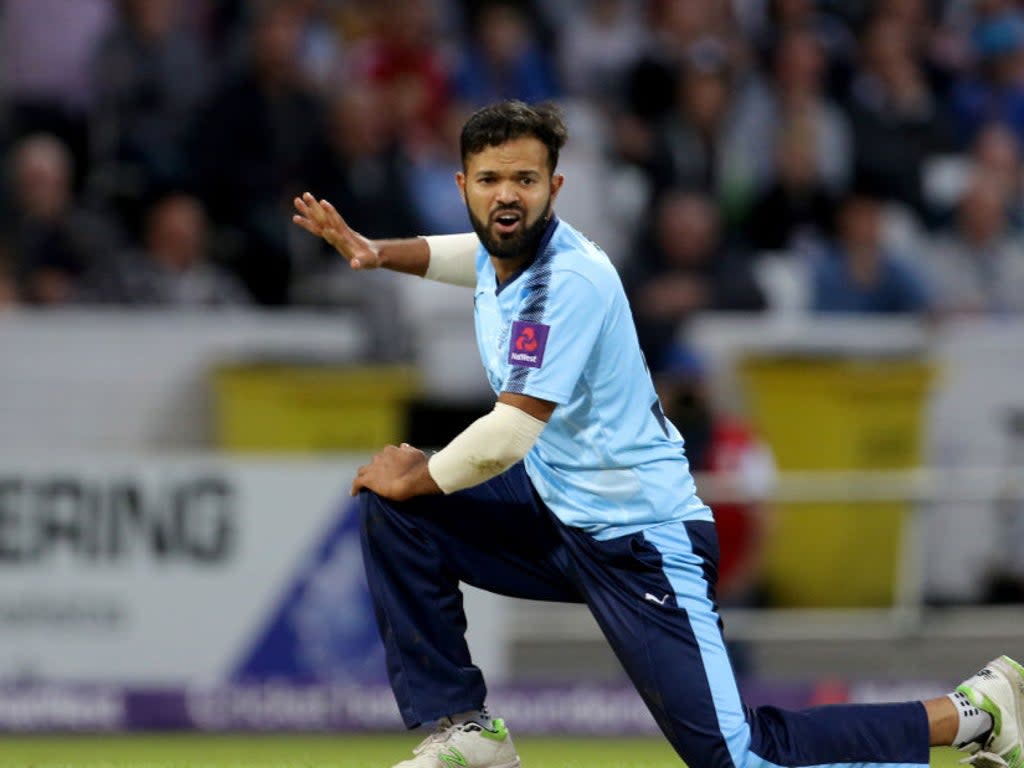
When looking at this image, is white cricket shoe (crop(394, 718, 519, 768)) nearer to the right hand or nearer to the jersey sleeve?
the jersey sleeve

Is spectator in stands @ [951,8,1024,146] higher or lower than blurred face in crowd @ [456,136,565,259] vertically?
higher

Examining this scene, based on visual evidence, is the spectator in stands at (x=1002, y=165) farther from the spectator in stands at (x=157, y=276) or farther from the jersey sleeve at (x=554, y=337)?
the jersey sleeve at (x=554, y=337)

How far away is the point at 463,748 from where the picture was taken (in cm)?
621

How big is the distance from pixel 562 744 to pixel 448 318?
2.95 metres

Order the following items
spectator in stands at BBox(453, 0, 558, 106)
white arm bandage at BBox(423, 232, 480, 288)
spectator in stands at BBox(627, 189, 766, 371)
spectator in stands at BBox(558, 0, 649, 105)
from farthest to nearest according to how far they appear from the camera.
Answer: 1. spectator in stands at BBox(558, 0, 649, 105)
2. spectator in stands at BBox(453, 0, 558, 106)
3. spectator in stands at BBox(627, 189, 766, 371)
4. white arm bandage at BBox(423, 232, 480, 288)

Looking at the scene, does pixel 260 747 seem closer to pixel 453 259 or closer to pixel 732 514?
pixel 732 514

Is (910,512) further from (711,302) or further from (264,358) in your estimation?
(264,358)

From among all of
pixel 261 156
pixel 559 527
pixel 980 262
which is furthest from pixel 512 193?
pixel 980 262

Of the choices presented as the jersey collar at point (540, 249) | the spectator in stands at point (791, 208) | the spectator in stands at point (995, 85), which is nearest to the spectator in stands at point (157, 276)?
the spectator in stands at point (791, 208)

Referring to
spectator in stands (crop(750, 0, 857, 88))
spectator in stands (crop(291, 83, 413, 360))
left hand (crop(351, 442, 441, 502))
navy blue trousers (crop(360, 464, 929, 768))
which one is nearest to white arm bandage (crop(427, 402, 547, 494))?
left hand (crop(351, 442, 441, 502))

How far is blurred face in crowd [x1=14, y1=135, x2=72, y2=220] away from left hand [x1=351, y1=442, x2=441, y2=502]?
714cm

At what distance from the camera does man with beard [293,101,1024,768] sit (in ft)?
19.3

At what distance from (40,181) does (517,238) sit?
24.3ft

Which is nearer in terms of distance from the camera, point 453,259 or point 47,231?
point 453,259
